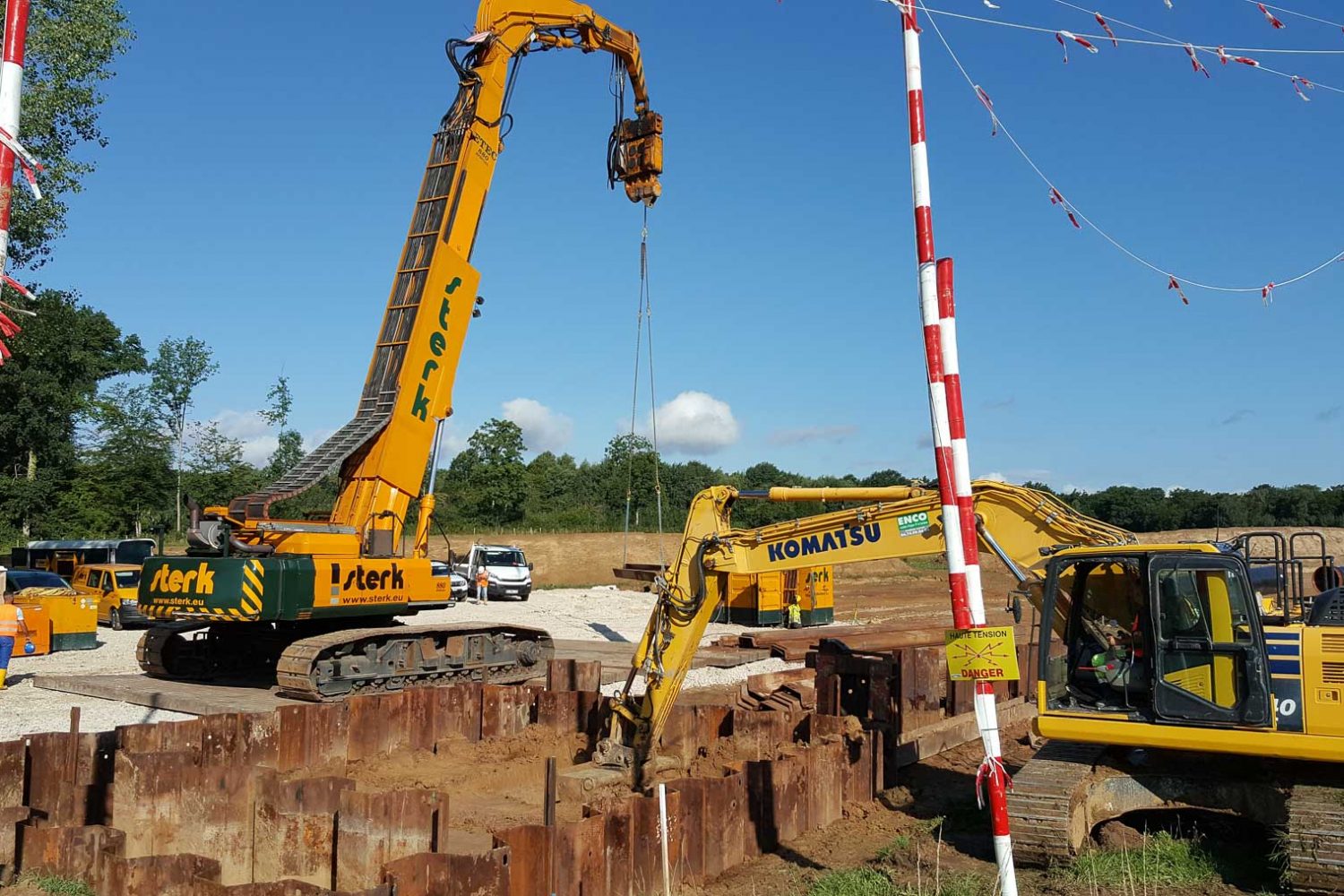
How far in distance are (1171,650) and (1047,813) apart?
1405mm

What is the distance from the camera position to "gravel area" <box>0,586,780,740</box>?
12.4 m

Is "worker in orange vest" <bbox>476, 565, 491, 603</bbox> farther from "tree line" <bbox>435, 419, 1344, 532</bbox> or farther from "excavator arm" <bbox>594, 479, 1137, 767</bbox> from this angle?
"excavator arm" <bbox>594, 479, 1137, 767</bbox>

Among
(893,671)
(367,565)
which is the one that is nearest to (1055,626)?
(893,671)

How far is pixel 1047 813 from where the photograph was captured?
734 centimetres

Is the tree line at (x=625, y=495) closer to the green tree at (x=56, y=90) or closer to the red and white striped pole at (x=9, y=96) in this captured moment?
the green tree at (x=56, y=90)

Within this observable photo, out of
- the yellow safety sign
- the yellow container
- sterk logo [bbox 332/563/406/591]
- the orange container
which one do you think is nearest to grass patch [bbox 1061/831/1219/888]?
the yellow safety sign

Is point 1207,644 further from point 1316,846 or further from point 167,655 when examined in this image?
point 167,655

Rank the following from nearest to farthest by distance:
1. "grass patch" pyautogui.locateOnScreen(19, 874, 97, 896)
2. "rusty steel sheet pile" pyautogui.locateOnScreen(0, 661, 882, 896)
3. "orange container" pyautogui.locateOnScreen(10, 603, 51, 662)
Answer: "rusty steel sheet pile" pyautogui.locateOnScreen(0, 661, 882, 896) → "grass patch" pyautogui.locateOnScreen(19, 874, 97, 896) → "orange container" pyautogui.locateOnScreen(10, 603, 51, 662)

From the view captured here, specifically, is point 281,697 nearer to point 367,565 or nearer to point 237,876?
point 367,565

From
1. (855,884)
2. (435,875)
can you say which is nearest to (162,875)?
(435,875)

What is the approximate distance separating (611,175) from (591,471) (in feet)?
264

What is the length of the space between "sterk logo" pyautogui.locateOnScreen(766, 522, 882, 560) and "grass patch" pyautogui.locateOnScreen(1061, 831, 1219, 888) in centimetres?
269

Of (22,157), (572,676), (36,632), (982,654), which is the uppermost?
(22,157)

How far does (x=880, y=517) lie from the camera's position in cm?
849
